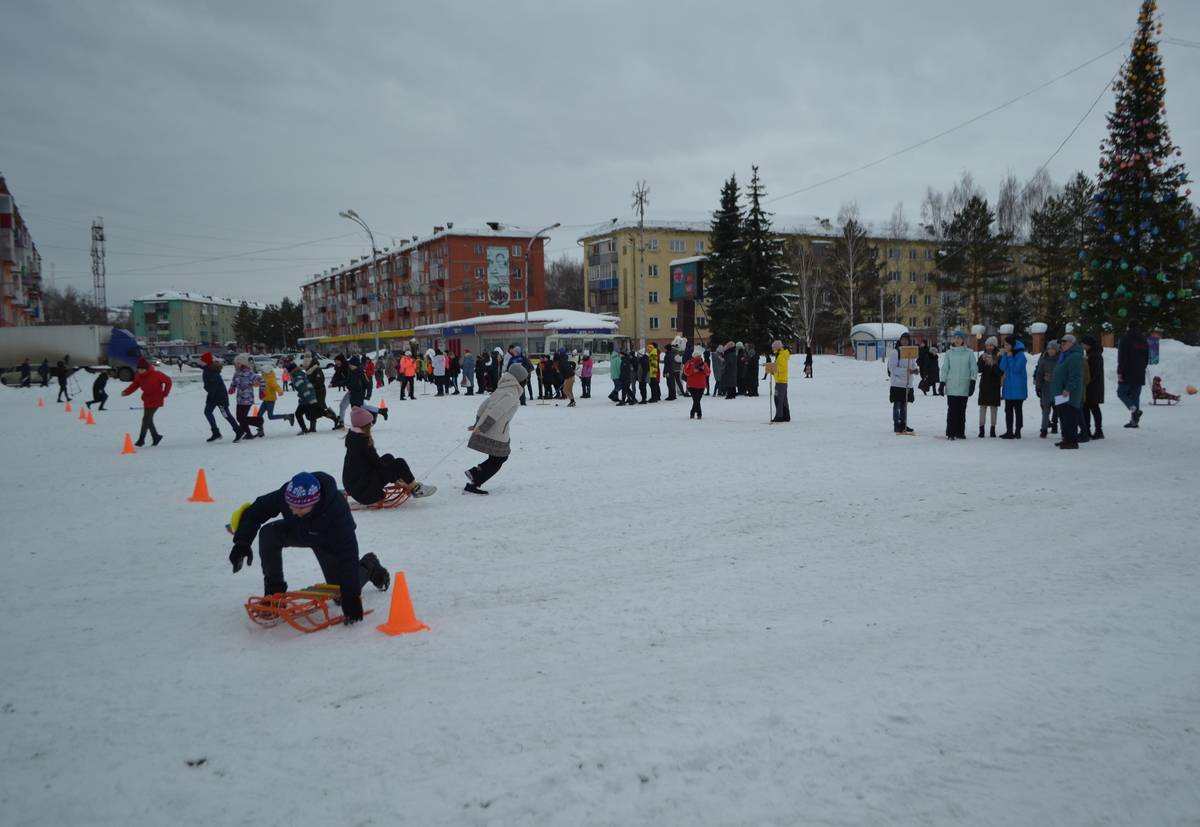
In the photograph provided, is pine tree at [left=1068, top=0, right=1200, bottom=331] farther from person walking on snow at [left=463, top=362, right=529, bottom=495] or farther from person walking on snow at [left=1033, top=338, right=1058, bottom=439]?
person walking on snow at [left=463, top=362, right=529, bottom=495]

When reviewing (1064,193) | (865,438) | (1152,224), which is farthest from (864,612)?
(1064,193)

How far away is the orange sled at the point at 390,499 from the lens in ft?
27.7

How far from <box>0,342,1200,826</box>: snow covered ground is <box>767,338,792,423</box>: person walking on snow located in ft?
24.5

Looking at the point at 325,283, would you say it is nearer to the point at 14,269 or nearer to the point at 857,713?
the point at 14,269

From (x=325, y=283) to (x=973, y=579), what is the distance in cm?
13109

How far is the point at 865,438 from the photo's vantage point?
1376 centimetres

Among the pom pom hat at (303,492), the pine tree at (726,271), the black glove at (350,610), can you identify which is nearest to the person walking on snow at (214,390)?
the pom pom hat at (303,492)

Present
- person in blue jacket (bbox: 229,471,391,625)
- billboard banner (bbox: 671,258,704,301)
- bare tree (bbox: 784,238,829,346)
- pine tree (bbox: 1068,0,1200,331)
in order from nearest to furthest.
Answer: person in blue jacket (bbox: 229,471,391,625) → pine tree (bbox: 1068,0,1200,331) → billboard banner (bbox: 671,258,704,301) → bare tree (bbox: 784,238,829,346)

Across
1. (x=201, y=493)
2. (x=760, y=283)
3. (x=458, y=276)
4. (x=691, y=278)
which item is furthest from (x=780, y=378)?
(x=458, y=276)

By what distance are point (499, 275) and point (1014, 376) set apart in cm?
6642

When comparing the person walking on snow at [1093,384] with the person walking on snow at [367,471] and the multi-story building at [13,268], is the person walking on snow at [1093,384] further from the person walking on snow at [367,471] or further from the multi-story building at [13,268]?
the multi-story building at [13,268]

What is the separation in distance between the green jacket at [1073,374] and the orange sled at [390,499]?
33.3 feet

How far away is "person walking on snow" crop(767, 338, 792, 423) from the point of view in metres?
16.1

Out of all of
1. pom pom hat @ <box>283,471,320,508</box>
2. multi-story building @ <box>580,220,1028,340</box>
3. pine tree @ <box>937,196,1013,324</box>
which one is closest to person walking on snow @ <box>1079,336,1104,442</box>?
pom pom hat @ <box>283,471,320,508</box>
